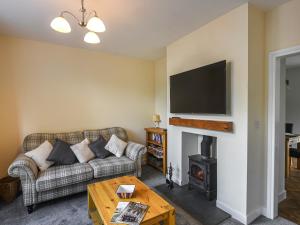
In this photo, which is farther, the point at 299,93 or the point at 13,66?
the point at 299,93

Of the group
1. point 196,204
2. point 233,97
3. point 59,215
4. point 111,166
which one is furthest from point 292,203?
point 59,215

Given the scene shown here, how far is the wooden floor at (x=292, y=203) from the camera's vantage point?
220 centimetres

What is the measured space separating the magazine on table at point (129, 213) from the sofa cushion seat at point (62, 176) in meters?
1.16

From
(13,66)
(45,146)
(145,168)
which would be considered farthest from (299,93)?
(13,66)

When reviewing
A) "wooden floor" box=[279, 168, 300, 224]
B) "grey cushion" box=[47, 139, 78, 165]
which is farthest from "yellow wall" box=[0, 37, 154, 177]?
"wooden floor" box=[279, 168, 300, 224]

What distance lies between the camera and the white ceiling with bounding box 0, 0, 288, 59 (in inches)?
79.4

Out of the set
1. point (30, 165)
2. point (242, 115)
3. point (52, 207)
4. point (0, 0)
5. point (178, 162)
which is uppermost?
point (0, 0)

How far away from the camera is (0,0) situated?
195 cm

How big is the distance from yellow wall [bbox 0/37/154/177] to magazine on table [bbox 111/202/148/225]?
2326 millimetres

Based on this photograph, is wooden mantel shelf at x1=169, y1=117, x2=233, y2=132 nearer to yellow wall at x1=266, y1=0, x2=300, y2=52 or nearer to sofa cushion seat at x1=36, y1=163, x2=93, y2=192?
yellow wall at x1=266, y1=0, x2=300, y2=52

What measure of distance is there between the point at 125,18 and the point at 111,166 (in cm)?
225

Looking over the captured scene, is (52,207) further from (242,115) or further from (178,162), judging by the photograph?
(242,115)

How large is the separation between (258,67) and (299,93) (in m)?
4.27

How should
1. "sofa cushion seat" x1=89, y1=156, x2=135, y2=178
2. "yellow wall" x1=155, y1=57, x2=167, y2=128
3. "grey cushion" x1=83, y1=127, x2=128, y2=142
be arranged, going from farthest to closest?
"yellow wall" x1=155, y1=57, x2=167, y2=128 < "grey cushion" x1=83, y1=127, x2=128, y2=142 < "sofa cushion seat" x1=89, y1=156, x2=135, y2=178
